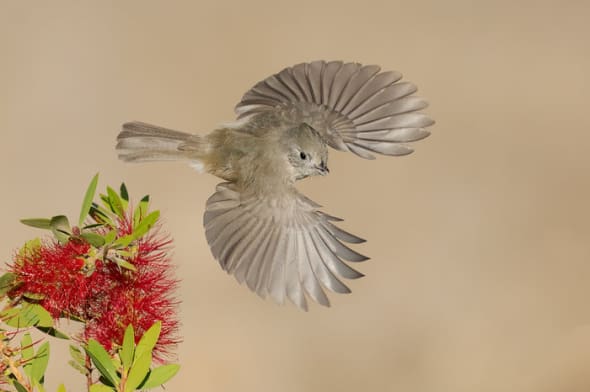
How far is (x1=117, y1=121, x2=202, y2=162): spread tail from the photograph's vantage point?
0.70 meters

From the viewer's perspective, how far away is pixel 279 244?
2.18 feet

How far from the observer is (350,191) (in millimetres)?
1231

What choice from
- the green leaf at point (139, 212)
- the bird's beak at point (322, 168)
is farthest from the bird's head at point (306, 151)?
the green leaf at point (139, 212)

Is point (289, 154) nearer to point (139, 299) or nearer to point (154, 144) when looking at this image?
point (154, 144)

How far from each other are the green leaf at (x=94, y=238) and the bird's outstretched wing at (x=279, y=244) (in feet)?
0.72

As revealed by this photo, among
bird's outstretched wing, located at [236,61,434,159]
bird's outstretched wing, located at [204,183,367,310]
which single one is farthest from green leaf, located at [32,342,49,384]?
bird's outstretched wing, located at [236,61,434,159]

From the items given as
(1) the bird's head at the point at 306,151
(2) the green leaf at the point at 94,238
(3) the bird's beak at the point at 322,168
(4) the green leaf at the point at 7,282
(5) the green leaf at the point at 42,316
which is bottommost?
(5) the green leaf at the point at 42,316

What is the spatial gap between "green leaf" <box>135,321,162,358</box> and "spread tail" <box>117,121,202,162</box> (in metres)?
0.32

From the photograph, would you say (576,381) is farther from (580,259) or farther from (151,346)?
(151,346)

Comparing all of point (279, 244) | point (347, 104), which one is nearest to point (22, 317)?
point (279, 244)

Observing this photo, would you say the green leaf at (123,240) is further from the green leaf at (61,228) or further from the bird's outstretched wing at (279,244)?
the bird's outstretched wing at (279,244)

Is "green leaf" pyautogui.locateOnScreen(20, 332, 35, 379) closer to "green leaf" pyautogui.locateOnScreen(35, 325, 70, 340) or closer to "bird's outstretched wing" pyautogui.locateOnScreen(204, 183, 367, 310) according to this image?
"green leaf" pyautogui.locateOnScreen(35, 325, 70, 340)

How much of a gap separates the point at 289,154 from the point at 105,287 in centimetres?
27

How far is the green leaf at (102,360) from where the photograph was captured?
14.6 inches
